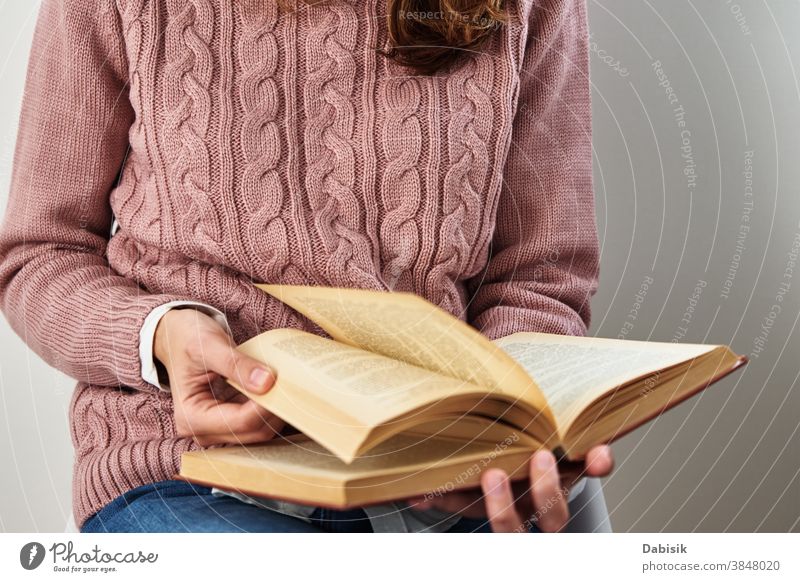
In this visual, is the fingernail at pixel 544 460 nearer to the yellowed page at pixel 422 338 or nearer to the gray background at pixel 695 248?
the yellowed page at pixel 422 338

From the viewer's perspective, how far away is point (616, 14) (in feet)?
2.32

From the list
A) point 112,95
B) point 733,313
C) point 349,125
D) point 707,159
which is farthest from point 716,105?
point 112,95

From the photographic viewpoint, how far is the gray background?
673 millimetres

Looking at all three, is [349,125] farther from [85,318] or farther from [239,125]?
[85,318]

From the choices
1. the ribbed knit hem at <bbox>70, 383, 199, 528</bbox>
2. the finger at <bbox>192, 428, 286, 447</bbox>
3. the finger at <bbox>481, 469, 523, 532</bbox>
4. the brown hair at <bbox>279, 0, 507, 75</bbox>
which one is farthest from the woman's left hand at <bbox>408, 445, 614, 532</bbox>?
the brown hair at <bbox>279, 0, 507, 75</bbox>

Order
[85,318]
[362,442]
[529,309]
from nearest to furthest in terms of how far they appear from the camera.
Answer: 1. [362,442]
2. [85,318]
3. [529,309]

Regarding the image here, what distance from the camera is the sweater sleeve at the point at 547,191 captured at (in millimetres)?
658

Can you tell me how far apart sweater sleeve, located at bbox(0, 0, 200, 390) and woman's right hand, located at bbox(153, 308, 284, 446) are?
0.04 m

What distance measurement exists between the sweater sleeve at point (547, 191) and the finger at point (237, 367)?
262mm

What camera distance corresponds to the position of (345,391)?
1.26 feet

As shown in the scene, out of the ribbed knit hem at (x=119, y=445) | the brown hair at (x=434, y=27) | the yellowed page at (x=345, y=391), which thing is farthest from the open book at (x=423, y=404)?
the brown hair at (x=434, y=27)

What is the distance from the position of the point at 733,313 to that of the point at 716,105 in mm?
193

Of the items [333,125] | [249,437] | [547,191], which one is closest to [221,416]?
[249,437]

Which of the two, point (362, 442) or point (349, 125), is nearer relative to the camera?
point (362, 442)
